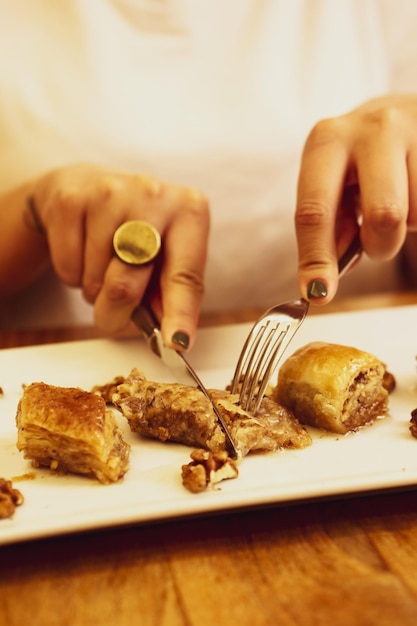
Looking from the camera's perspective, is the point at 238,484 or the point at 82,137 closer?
the point at 238,484

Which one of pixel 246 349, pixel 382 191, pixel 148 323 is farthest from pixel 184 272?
pixel 382 191

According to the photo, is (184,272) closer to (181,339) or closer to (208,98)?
(181,339)

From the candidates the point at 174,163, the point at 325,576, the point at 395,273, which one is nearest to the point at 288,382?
the point at 325,576

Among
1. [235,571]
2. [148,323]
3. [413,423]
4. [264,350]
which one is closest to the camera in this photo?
[235,571]

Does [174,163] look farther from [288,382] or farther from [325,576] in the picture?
[325,576]

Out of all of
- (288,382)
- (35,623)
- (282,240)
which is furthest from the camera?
(282,240)

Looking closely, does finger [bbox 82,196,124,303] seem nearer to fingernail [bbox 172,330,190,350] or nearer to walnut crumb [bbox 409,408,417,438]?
fingernail [bbox 172,330,190,350]
